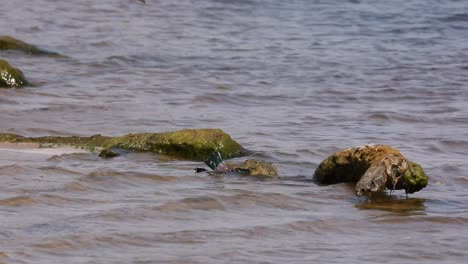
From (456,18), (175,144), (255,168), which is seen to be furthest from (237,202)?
(456,18)

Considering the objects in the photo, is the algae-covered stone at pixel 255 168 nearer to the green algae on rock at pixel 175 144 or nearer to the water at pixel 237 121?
the water at pixel 237 121

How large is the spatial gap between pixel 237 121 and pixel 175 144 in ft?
5.91

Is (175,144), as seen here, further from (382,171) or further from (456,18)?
(456,18)

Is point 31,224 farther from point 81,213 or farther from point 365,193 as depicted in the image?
point 365,193

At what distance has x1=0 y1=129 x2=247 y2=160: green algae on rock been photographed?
759 cm

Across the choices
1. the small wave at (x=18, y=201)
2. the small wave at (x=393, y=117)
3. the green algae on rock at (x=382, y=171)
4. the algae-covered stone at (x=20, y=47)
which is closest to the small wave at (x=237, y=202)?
the green algae on rock at (x=382, y=171)

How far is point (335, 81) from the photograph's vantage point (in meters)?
11.8

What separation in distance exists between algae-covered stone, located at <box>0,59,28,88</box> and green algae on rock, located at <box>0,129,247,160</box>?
2487mm

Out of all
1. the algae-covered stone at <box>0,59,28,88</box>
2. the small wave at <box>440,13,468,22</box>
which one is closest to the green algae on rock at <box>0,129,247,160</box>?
the algae-covered stone at <box>0,59,28,88</box>

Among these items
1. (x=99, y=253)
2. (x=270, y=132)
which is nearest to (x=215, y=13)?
(x=270, y=132)

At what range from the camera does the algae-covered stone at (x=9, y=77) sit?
10383 mm

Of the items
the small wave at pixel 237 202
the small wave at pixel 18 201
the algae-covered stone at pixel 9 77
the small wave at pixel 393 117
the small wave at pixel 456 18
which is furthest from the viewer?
the small wave at pixel 456 18

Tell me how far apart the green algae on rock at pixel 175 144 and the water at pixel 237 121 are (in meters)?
0.19

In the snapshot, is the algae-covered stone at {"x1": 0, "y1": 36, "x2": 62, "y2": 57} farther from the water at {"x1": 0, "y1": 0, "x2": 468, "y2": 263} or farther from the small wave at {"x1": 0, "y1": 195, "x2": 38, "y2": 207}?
the small wave at {"x1": 0, "y1": 195, "x2": 38, "y2": 207}
